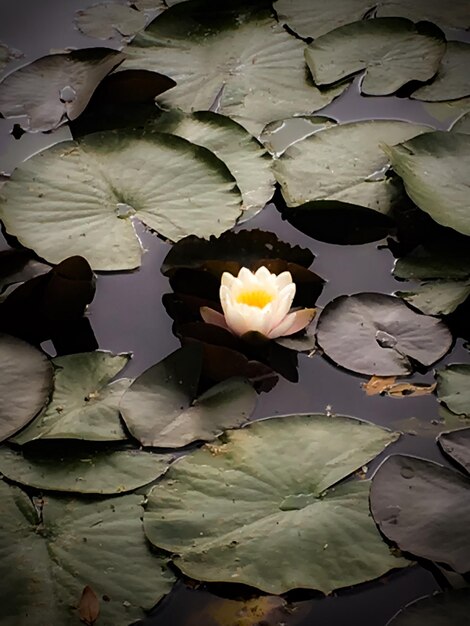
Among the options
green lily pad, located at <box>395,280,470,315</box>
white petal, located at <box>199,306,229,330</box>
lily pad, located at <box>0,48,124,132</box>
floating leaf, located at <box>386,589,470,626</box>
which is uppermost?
lily pad, located at <box>0,48,124,132</box>

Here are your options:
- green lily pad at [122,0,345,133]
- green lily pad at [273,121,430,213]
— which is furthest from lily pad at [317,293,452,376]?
green lily pad at [122,0,345,133]

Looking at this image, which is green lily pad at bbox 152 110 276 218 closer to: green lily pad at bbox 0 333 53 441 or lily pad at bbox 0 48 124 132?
lily pad at bbox 0 48 124 132

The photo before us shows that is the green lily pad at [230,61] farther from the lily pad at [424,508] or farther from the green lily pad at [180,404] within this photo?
the lily pad at [424,508]

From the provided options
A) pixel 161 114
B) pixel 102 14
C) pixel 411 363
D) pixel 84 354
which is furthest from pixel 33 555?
pixel 102 14

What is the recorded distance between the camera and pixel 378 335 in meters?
1.69

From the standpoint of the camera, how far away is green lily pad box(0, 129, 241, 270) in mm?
1884

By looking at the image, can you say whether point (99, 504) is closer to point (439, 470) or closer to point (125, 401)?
point (125, 401)

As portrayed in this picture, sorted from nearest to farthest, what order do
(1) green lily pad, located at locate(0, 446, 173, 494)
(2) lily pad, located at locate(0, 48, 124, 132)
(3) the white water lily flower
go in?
1. (1) green lily pad, located at locate(0, 446, 173, 494)
2. (3) the white water lily flower
3. (2) lily pad, located at locate(0, 48, 124, 132)

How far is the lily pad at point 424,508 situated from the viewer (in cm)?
132

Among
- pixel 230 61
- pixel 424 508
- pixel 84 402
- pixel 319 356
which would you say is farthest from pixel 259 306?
pixel 230 61

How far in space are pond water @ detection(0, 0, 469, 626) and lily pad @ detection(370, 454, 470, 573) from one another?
1.7 inches

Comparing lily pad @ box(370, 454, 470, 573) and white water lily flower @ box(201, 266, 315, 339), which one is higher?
white water lily flower @ box(201, 266, 315, 339)

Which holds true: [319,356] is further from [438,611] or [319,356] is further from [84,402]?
[438,611]

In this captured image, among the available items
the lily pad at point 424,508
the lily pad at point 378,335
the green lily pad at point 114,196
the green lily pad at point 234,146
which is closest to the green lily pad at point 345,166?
the green lily pad at point 234,146
